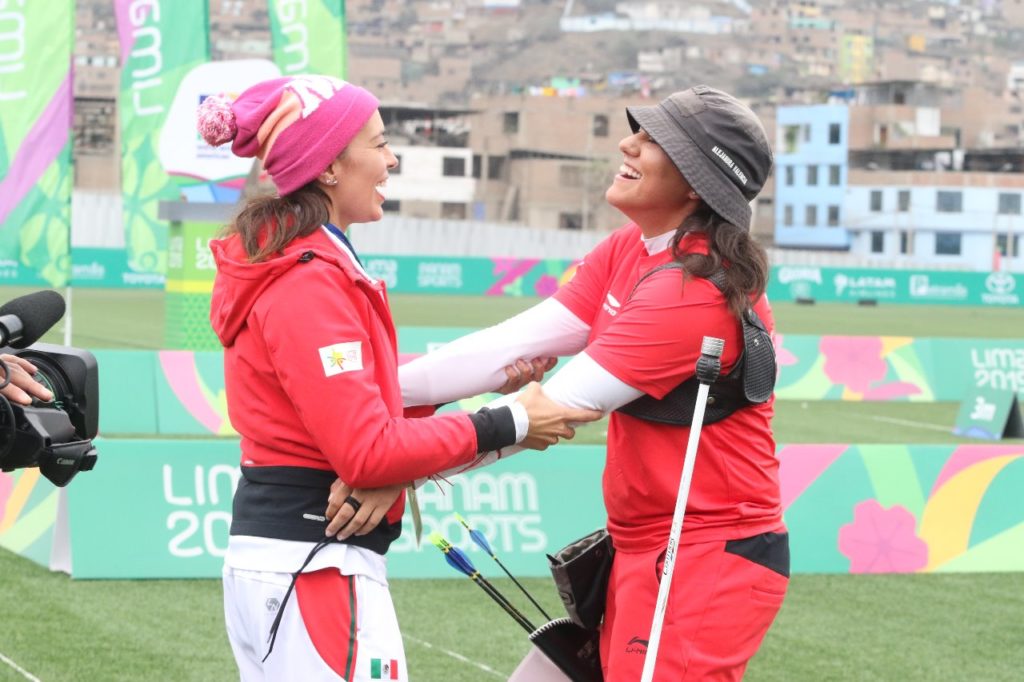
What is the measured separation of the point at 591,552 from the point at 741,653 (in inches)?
18.2

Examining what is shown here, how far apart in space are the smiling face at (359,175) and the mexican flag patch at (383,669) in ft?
3.12

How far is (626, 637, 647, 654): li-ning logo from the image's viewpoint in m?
3.73

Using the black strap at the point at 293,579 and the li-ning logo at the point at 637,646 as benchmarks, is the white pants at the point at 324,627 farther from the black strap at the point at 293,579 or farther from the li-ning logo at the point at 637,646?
the li-ning logo at the point at 637,646

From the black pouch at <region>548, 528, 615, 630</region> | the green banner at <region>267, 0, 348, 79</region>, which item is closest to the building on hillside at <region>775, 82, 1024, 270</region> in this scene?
the green banner at <region>267, 0, 348, 79</region>

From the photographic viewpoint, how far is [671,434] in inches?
147

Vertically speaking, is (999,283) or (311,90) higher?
(311,90)

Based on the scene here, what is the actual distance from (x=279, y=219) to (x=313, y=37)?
17824 mm

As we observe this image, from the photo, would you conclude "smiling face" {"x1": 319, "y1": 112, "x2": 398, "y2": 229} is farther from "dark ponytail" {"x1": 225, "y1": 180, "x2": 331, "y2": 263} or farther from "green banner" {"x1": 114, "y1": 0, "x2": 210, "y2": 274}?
"green banner" {"x1": 114, "y1": 0, "x2": 210, "y2": 274}

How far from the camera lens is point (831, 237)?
10956cm

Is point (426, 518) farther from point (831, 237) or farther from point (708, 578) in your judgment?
point (831, 237)

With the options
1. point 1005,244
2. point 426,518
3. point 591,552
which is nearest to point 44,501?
point 426,518

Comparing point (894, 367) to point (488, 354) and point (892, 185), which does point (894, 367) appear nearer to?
point (488, 354)

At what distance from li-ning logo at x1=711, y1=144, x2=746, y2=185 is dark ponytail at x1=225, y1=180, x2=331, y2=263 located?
0.89m

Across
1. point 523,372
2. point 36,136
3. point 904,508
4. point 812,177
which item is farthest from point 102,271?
point 812,177
